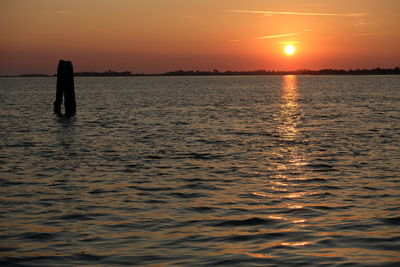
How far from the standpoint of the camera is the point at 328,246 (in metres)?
9.02

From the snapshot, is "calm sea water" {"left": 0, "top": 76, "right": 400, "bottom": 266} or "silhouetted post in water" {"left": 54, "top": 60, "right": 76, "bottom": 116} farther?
"silhouetted post in water" {"left": 54, "top": 60, "right": 76, "bottom": 116}

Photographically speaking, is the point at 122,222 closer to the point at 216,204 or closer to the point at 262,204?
the point at 216,204

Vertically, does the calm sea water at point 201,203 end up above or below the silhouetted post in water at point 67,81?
below

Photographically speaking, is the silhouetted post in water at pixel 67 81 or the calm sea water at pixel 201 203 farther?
the silhouetted post in water at pixel 67 81

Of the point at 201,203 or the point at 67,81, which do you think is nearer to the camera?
the point at 201,203

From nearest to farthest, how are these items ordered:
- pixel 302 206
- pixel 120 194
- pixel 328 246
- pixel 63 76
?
Result: 1. pixel 328 246
2. pixel 302 206
3. pixel 120 194
4. pixel 63 76

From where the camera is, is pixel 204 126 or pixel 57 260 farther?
pixel 204 126

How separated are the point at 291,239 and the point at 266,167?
8.32m

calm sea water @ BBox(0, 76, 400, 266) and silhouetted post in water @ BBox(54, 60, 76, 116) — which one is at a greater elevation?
silhouetted post in water @ BBox(54, 60, 76, 116)

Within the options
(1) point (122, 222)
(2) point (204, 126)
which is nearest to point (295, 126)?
(2) point (204, 126)

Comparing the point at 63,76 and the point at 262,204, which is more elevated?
the point at 63,76

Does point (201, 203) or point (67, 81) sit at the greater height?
point (67, 81)

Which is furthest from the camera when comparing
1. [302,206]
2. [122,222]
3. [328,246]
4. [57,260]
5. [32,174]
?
[32,174]

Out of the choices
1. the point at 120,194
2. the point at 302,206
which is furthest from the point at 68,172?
the point at 302,206
